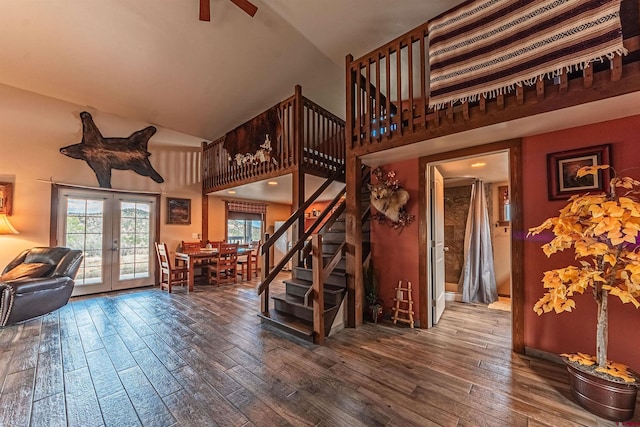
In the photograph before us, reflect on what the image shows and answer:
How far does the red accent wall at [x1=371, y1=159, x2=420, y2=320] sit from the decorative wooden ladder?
7 centimetres

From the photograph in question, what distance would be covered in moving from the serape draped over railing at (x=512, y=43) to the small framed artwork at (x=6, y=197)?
6.36 metres

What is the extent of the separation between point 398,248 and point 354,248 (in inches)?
25.5

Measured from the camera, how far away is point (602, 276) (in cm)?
183

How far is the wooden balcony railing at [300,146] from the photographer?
420 cm

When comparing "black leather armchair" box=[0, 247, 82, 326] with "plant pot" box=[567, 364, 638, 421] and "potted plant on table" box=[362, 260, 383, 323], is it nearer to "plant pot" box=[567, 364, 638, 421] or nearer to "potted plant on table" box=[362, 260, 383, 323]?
"potted plant on table" box=[362, 260, 383, 323]

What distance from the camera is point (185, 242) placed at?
6148 millimetres

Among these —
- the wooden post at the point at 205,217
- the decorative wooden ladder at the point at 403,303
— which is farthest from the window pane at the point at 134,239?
the decorative wooden ladder at the point at 403,303

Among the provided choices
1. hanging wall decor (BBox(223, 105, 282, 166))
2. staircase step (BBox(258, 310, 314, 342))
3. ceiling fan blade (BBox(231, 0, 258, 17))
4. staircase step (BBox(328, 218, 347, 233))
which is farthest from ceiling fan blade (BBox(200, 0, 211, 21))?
staircase step (BBox(258, 310, 314, 342))

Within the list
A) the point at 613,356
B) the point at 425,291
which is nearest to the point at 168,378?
the point at 425,291

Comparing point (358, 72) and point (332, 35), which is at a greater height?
point (332, 35)

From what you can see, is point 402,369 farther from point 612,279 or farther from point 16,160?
point 16,160

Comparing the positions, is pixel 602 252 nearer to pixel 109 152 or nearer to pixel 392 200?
pixel 392 200

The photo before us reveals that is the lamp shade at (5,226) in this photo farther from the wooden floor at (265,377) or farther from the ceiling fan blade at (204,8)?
the ceiling fan blade at (204,8)

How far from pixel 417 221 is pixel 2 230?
603 cm
